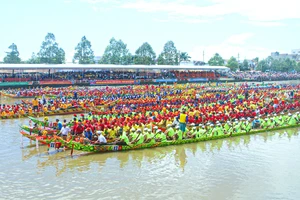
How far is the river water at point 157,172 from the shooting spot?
1023 cm

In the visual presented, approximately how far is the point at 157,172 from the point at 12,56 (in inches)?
2155

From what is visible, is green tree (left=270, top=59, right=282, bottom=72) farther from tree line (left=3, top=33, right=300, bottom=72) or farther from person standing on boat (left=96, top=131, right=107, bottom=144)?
person standing on boat (left=96, top=131, right=107, bottom=144)

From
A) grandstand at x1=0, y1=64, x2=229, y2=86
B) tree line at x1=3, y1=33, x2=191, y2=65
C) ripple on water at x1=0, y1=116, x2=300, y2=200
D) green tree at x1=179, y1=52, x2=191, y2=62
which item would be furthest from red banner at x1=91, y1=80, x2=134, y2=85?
green tree at x1=179, y1=52, x2=191, y2=62

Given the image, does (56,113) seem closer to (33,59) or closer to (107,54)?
(107,54)

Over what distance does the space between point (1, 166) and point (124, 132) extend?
4.45m

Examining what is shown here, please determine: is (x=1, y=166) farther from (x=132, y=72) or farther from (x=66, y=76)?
(x=132, y=72)

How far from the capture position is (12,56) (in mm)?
60875

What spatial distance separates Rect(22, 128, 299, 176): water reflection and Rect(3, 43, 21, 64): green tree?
5012 centimetres

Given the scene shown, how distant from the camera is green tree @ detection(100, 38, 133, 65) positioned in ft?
206

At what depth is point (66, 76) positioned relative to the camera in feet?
138

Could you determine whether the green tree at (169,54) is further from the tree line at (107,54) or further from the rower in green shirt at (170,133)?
the rower in green shirt at (170,133)

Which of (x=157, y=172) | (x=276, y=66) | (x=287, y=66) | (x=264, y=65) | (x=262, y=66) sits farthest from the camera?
(x=276, y=66)

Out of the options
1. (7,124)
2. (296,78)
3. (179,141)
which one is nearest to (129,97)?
(7,124)

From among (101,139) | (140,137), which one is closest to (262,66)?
(140,137)
